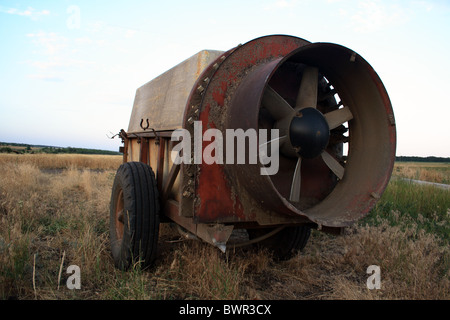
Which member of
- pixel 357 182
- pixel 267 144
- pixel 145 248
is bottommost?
pixel 145 248

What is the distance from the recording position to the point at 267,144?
8.66 ft

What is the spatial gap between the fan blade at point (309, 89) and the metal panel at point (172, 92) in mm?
861

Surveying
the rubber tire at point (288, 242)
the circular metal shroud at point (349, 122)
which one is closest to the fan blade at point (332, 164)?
the circular metal shroud at point (349, 122)

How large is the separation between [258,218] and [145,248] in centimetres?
115

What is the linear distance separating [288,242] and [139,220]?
1731mm

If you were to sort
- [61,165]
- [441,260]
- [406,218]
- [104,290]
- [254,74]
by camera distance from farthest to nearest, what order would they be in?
[61,165] < [406,218] < [441,260] < [104,290] < [254,74]

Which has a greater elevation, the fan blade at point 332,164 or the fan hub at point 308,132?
the fan hub at point 308,132

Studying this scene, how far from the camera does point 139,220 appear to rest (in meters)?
2.95

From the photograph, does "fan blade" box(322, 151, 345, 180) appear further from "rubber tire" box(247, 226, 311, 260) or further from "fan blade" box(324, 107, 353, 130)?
"rubber tire" box(247, 226, 311, 260)

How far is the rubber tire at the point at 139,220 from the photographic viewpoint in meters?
2.95

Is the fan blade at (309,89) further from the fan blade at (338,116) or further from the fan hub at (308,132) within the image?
the fan hub at (308,132)

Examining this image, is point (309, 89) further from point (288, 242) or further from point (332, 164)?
point (288, 242)
